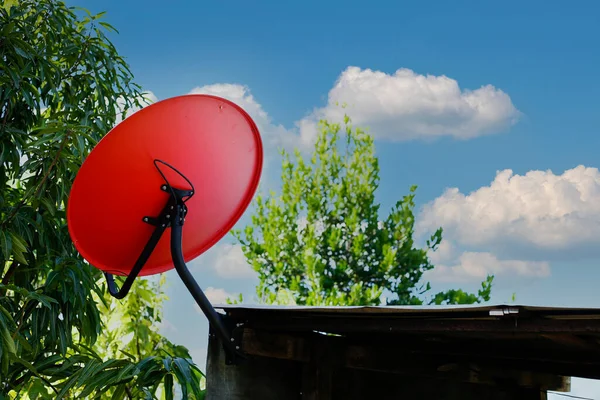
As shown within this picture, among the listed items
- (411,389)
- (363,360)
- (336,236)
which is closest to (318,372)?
(363,360)

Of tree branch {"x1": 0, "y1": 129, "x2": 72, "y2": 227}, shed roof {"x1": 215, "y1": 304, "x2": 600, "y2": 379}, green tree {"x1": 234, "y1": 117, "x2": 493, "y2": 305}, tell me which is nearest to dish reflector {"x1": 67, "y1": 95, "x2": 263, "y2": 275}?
shed roof {"x1": 215, "y1": 304, "x2": 600, "y2": 379}

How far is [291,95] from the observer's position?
42.9 ft

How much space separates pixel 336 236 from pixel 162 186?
759cm

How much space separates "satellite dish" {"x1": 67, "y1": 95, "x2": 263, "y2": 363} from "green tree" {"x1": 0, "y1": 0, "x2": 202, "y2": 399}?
69 centimetres

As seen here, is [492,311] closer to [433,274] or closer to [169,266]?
[169,266]

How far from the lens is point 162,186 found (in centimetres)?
194

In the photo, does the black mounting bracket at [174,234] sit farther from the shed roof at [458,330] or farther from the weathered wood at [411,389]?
the weathered wood at [411,389]

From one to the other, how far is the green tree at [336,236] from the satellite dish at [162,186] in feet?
23.2

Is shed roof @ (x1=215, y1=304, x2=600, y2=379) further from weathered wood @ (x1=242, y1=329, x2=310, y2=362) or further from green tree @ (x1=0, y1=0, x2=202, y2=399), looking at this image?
green tree @ (x1=0, y1=0, x2=202, y2=399)

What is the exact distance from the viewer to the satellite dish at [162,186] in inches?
74.4

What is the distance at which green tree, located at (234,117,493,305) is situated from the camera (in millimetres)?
9414

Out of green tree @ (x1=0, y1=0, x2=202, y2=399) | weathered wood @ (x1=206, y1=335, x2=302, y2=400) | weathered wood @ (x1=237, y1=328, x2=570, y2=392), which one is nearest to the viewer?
weathered wood @ (x1=206, y1=335, x2=302, y2=400)

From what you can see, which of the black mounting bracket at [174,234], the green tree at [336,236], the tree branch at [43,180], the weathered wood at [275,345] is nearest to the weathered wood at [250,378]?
the weathered wood at [275,345]

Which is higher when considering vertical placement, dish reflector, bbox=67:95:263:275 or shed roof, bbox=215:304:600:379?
dish reflector, bbox=67:95:263:275
